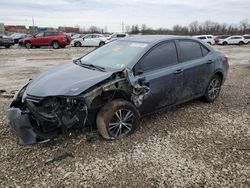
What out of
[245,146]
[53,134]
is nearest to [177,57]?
[245,146]

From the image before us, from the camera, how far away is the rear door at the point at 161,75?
4.15 metres

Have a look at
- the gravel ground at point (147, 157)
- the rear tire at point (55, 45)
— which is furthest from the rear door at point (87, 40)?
the gravel ground at point (147, 157)

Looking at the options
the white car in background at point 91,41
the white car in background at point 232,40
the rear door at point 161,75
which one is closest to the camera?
the rear door at point 161,75

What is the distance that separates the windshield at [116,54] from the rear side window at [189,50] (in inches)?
33.2

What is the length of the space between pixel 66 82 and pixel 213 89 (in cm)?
344

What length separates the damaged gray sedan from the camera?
346 centimetres

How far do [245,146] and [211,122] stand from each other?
0.92 meters

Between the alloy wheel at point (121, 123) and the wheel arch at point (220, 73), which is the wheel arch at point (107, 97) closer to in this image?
the alloy wheel at point (121, 123)

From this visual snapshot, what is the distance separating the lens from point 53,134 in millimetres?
3510

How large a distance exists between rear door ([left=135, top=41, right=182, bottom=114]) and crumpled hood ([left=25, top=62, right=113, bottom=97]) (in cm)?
71

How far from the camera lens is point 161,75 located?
4.28 meters

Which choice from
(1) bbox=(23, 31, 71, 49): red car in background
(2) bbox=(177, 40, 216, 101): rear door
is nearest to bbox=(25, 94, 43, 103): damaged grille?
(2) bbox=(177, 40, 216, 101): rear door

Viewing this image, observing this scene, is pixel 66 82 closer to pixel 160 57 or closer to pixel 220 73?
pixel 160 57

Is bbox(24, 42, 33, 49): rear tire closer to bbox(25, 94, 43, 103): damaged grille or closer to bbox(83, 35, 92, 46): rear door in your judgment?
bbox(83, 35, 92, 46): rear door
